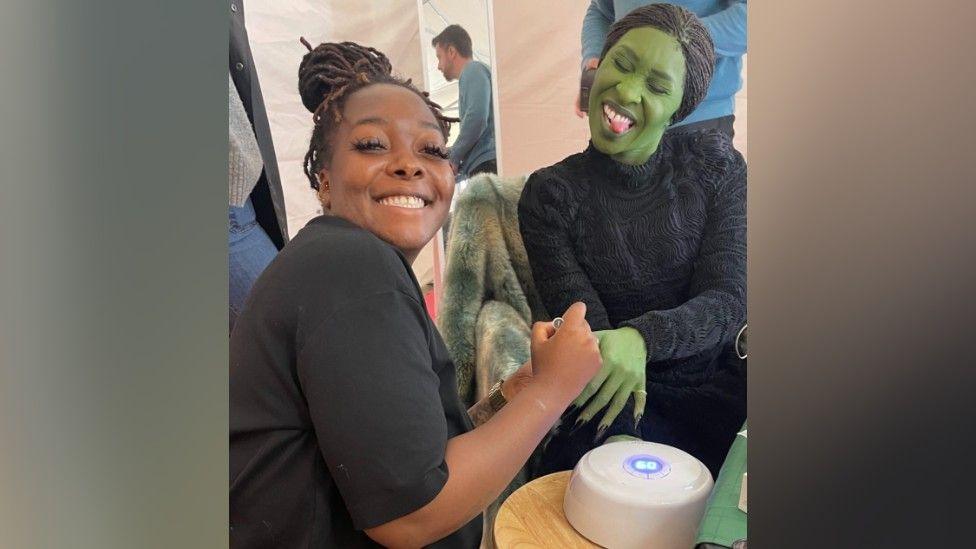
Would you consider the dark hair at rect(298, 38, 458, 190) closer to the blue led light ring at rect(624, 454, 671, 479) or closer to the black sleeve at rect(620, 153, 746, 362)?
the black sleeve at rect(620, 153, 746, 362)

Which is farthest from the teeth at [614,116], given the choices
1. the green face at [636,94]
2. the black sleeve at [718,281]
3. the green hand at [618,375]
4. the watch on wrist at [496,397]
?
the watch on wrist at [496,397]

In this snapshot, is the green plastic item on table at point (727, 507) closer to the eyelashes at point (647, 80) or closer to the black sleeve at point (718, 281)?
the black sleeve at point (718, 281)

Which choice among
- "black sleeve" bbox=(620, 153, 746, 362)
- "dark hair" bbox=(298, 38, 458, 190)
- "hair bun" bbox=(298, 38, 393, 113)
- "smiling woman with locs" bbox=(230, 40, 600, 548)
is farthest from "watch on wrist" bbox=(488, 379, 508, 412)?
"hair bun" bbox=(298, 38, 393, 113)

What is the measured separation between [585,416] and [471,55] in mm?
475

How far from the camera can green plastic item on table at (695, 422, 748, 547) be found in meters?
0.76

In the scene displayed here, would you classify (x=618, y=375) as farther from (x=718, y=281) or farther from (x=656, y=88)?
(x=656, y=88)

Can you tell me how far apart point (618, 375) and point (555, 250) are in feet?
0.56

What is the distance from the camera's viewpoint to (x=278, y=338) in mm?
926

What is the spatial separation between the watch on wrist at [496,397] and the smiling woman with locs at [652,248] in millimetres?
83

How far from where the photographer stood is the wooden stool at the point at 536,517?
849 millimetres

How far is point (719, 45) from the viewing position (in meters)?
0.79

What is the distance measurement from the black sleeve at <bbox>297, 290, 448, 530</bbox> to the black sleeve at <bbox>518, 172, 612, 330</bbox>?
170mm
